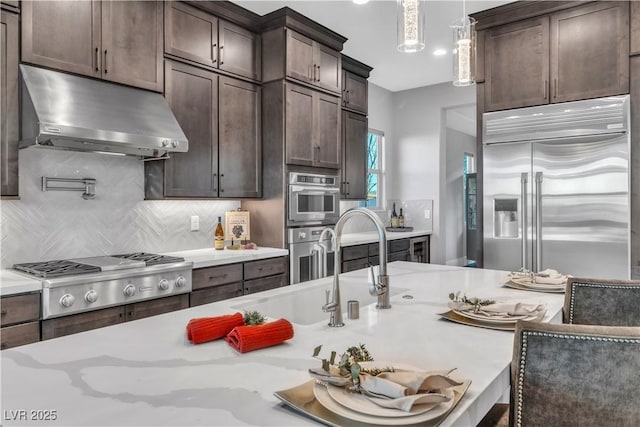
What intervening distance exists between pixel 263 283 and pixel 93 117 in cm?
169

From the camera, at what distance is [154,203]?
336 centimetres

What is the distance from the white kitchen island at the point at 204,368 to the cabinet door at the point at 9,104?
151cm

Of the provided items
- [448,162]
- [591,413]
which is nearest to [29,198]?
[591,413]

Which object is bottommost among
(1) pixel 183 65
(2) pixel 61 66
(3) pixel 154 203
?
(3) pixel 154 203

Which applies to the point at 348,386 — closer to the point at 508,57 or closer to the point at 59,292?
the point at 59,292

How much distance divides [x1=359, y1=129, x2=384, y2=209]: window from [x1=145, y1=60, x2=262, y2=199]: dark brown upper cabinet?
96.1 inches

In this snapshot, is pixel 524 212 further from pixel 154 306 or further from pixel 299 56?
pixel 154 306

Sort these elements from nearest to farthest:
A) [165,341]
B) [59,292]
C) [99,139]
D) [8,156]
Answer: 1. [165,341]
2. [59,292]
3. [8,156]
4. [99,139]

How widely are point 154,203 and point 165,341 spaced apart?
7.62ft

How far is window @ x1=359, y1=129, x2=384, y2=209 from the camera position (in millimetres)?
5938

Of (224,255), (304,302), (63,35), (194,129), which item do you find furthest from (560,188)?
(63,35)

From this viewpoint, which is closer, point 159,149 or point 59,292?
point 59,292

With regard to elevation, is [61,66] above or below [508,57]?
below

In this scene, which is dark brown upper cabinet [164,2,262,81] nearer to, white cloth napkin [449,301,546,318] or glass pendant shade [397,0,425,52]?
glass pendant shade [397,0,425,52]
